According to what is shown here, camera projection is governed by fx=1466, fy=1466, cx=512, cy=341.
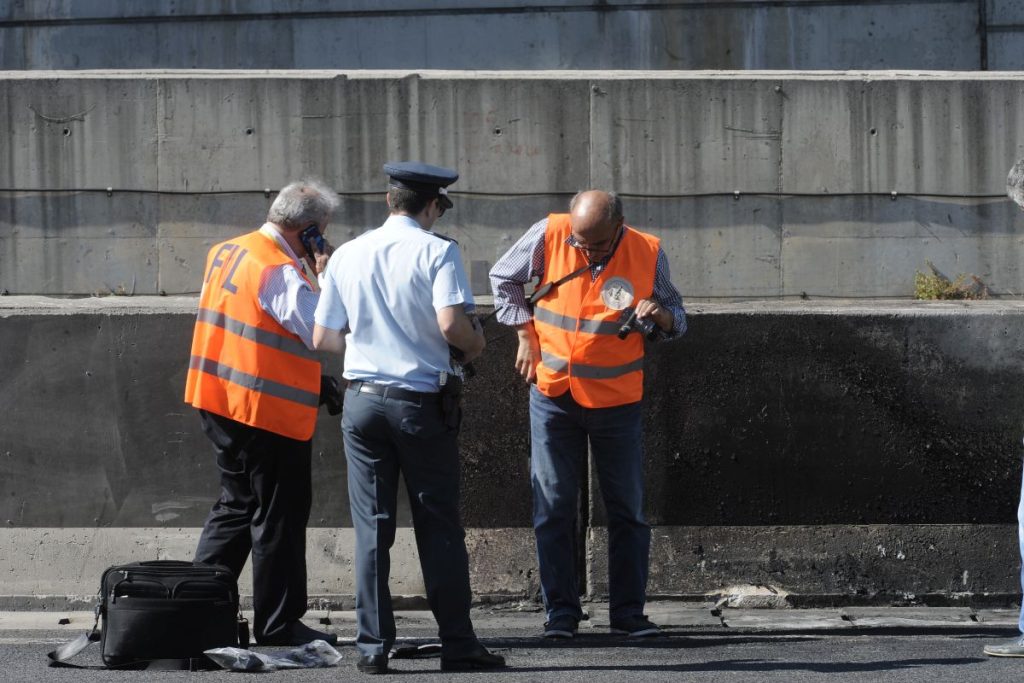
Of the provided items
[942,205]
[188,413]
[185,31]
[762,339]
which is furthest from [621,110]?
[185,31]

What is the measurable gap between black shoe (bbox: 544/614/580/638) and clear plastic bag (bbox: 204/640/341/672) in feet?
3.14

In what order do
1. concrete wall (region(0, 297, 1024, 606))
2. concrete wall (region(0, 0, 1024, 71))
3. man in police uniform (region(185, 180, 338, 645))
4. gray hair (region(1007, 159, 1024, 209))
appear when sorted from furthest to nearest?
concrete wall (region(0, 0, 1024, 71)) → concrete wall (region(0, 297, 1024, 606)) → man in police uniform (region(185, 180, 338, 645)) → gray hair (region(1007, 159, 1024, 209))

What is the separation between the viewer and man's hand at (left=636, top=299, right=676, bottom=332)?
6.19 m

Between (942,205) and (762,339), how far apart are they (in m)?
4.25

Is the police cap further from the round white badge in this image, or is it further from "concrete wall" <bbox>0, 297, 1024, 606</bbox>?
"concrete wall" <bbox>0, 297, 1024, 606</bbox>

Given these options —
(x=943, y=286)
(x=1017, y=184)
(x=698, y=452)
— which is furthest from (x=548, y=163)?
(x=1017, y=184)

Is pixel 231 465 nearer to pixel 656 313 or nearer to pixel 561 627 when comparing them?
pixel 561 627

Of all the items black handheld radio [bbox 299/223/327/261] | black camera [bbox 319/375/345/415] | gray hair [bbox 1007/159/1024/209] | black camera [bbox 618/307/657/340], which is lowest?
black camera [bbox 319/375/345/415]

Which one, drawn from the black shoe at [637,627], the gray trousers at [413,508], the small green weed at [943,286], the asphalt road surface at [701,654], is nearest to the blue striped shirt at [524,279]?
the gray trousers at [413,508]

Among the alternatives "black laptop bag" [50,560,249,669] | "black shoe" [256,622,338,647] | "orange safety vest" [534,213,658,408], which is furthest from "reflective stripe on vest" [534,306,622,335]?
"black laptop bag" [50,560,249,669]

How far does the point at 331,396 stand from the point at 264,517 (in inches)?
25.1

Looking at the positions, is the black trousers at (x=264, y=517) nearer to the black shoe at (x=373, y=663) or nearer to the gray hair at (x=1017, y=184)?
the black shoe at (x=373, y=663)

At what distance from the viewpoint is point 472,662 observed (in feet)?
18.2

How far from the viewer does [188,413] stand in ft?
23.2
